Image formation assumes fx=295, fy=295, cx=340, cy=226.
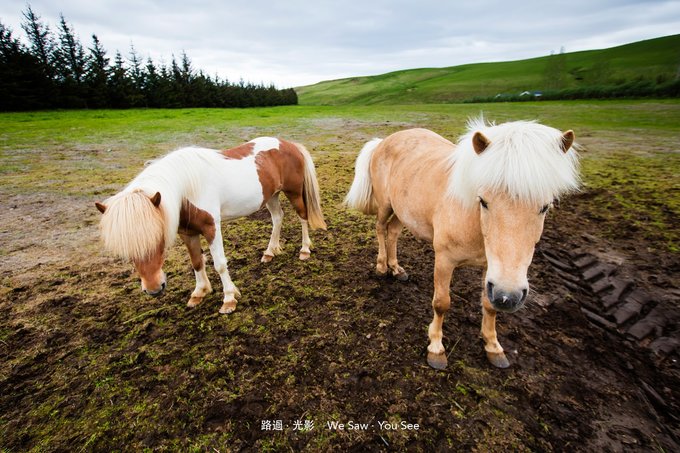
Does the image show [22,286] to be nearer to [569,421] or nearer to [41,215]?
[41,215]

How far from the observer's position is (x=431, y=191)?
2.74 m

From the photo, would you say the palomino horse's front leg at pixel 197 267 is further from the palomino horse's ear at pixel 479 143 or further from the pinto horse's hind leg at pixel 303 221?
the palomino horse's ear at pixel 479 143

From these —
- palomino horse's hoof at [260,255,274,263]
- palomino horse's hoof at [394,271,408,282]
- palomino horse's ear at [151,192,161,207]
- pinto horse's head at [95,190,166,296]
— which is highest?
palomino horse's ear at [151,192,161,207]

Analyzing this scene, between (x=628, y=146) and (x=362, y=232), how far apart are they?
10.5 m

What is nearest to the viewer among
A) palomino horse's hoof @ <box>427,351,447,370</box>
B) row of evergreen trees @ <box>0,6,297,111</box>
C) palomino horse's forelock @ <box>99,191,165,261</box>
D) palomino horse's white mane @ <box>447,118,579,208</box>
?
palomino horse's white mane @ <box>447,118,579,208</box>

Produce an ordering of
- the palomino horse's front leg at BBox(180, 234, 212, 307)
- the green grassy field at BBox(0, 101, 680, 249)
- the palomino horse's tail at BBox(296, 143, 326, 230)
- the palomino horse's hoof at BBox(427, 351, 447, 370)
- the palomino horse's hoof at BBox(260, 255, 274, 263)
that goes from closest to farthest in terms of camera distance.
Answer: the palomino horse's hoof at BBox(427, 351, 447, 370), the palomino horse's front leg at BBox(180, 234, 212, 307), the palomino horse's hoof at BBox(260, 255, 274, 263), the palomino horse's tail at BBox(296, 143, 326, 230), the green grassy field at BBox(0, 101, 680, 249)

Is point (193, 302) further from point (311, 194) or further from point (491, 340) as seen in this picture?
point (491, 340)

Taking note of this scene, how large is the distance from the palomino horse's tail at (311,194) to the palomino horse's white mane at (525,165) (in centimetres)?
294

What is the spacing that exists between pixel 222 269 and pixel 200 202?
798 mm

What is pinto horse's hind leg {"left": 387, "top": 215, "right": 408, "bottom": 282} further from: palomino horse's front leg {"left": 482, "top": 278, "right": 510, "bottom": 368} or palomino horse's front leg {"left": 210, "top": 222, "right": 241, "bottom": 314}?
palomino horse's front leg {"left": 210, "top": 222, "right": 241, "bottom": 314}

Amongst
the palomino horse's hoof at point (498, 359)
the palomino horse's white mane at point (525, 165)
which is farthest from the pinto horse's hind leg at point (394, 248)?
the palomino horse's white mane at point (525, 165)

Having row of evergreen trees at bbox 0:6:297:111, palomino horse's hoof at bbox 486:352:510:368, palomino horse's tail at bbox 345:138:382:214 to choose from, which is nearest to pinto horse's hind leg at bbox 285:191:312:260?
palomino horse's tail at bbox 345:138:382:214

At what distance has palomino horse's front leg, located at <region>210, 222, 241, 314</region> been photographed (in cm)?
334

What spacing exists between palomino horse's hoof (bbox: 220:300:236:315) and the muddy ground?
88mm
